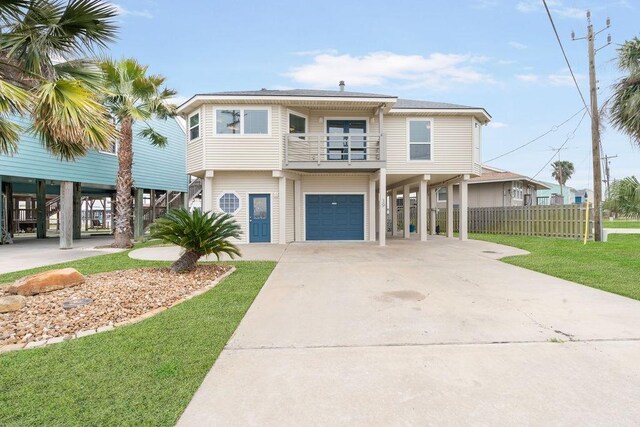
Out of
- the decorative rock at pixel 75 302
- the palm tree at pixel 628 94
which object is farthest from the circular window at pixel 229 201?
the palm tree at pixel 628 94

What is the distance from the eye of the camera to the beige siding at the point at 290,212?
15805 millimetres

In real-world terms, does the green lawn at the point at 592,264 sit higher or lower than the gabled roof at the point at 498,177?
lower

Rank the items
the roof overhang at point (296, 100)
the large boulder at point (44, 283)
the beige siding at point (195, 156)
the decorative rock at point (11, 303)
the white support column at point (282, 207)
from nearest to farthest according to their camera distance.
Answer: the decorative rock at point (11, 303), the large boulder at point (44, 283), the roof overhang at point (296, 100), the beige siding at point (195, 156), the white support column at point (282, 207)

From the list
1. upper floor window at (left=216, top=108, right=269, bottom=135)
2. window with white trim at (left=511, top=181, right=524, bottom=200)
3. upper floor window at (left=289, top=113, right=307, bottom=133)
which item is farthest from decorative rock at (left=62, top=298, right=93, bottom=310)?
window with white trim at (left=511, top=181, right=524, bottom=200)

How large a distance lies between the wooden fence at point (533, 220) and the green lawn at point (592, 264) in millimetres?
3449

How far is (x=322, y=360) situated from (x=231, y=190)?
494 inches

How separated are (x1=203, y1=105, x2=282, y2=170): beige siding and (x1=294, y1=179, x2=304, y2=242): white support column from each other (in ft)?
5.85

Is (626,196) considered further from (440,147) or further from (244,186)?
(244,186)

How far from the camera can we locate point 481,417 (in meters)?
2.57

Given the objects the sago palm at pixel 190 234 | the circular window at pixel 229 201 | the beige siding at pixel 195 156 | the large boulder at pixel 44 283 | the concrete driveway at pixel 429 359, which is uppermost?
the beige siding at pixel 195 156

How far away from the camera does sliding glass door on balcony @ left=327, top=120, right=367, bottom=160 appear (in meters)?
15.3

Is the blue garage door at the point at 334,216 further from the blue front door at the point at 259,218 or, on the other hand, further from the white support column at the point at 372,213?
the blue front door at the point at 259,218

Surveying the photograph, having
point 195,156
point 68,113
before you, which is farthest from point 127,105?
point 68,113

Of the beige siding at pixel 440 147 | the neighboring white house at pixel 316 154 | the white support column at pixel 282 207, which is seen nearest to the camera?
the neighboring white house at pixel 316 154
